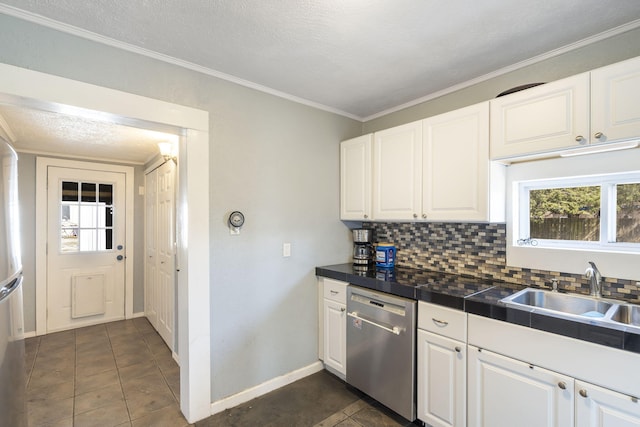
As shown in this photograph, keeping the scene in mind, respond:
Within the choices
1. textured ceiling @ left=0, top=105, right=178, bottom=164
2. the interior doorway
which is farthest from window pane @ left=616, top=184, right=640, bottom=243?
textured ceiling @ left=0, top=105, right=178, bottom=164

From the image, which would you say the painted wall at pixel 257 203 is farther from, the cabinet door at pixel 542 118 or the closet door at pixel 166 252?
the cabinet door at pixel 542 118

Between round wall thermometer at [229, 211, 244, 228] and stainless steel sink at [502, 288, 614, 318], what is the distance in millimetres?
1748

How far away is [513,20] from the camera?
155 centimetres

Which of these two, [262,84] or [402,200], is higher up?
Result: [262,84]

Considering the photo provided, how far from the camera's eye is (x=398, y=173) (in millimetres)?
2395

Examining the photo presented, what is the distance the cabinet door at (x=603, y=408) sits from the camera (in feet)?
3.88

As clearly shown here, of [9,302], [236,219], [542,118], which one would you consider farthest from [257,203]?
[542,118]

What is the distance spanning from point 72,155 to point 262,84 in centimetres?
309

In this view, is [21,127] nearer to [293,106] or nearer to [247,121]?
[247,121]

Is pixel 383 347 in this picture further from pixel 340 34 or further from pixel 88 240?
pixel 88 240

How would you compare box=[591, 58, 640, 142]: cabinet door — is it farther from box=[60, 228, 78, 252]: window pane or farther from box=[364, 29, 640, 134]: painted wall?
box=[60, 228, 78, 252]: window pane

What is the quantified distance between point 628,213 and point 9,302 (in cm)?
315

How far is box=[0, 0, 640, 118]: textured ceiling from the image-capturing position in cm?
144

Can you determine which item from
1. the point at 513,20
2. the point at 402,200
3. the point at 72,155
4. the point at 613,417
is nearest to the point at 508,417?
the point at 613,417
